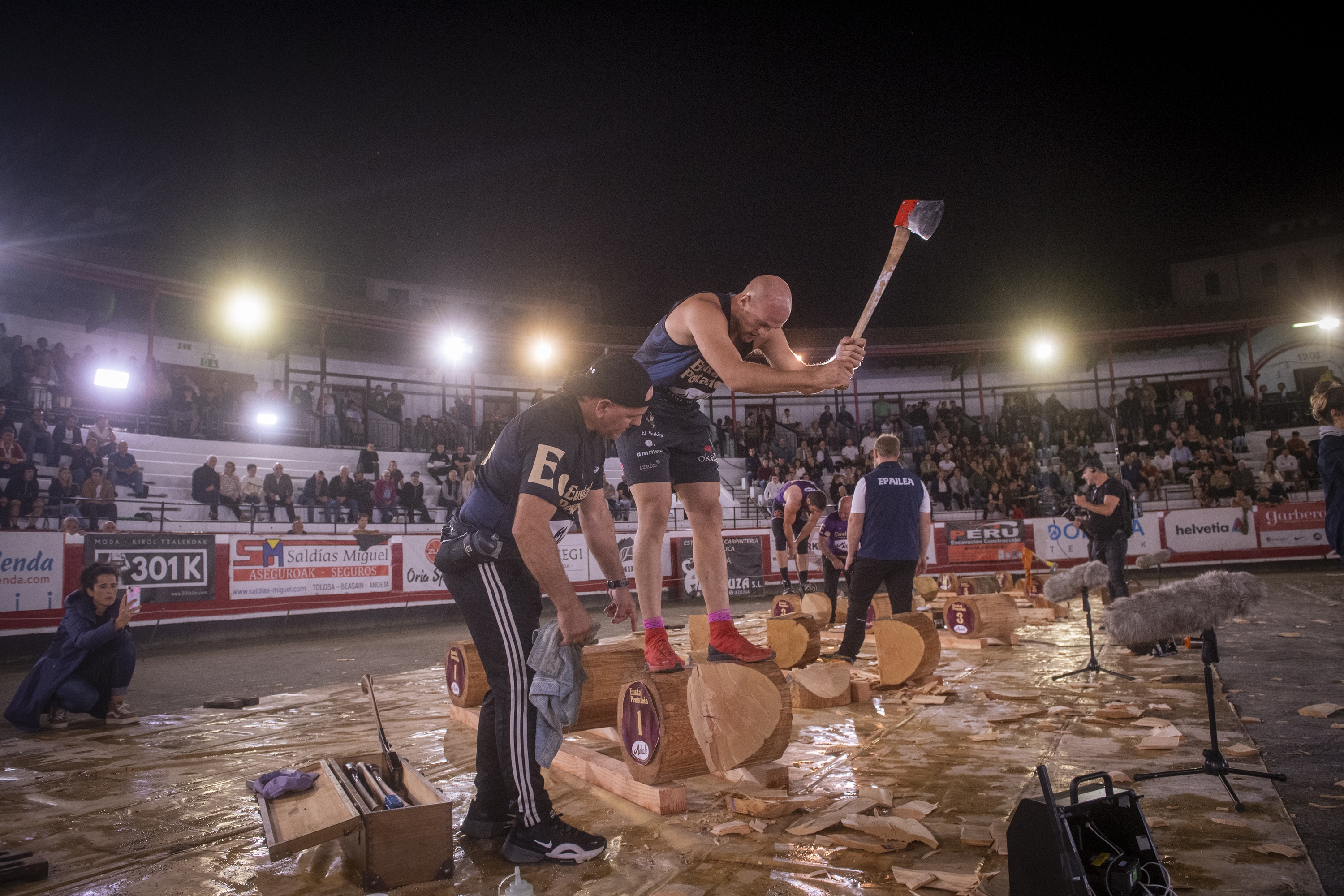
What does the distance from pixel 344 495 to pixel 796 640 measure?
449 inches

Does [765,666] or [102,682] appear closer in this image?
[765,666]

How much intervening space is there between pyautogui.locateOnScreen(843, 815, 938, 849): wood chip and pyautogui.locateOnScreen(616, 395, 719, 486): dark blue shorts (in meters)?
1.70

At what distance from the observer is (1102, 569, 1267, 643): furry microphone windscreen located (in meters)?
3.11

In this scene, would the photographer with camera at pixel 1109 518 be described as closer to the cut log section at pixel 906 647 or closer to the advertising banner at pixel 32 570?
the cut log section at pixel 906 647

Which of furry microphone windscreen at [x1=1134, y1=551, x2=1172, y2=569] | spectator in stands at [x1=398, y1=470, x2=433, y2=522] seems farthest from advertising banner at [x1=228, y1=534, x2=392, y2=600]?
furry microphone windscreen at [x1=1134, y1=551, x2=1172, y2=569]

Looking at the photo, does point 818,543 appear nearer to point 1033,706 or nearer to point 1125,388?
point 1033,706

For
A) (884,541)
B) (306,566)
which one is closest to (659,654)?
(884,541)

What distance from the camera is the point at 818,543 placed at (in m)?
9.04

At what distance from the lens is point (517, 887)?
7.58ft

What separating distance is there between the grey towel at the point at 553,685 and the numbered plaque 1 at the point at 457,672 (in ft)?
7.01

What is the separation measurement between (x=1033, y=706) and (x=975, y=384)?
25490 mm

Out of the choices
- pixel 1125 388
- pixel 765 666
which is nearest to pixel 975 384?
pixel 1125 388

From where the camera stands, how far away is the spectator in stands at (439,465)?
1661 centimetres

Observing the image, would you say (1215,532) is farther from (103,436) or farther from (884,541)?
(103,436)
